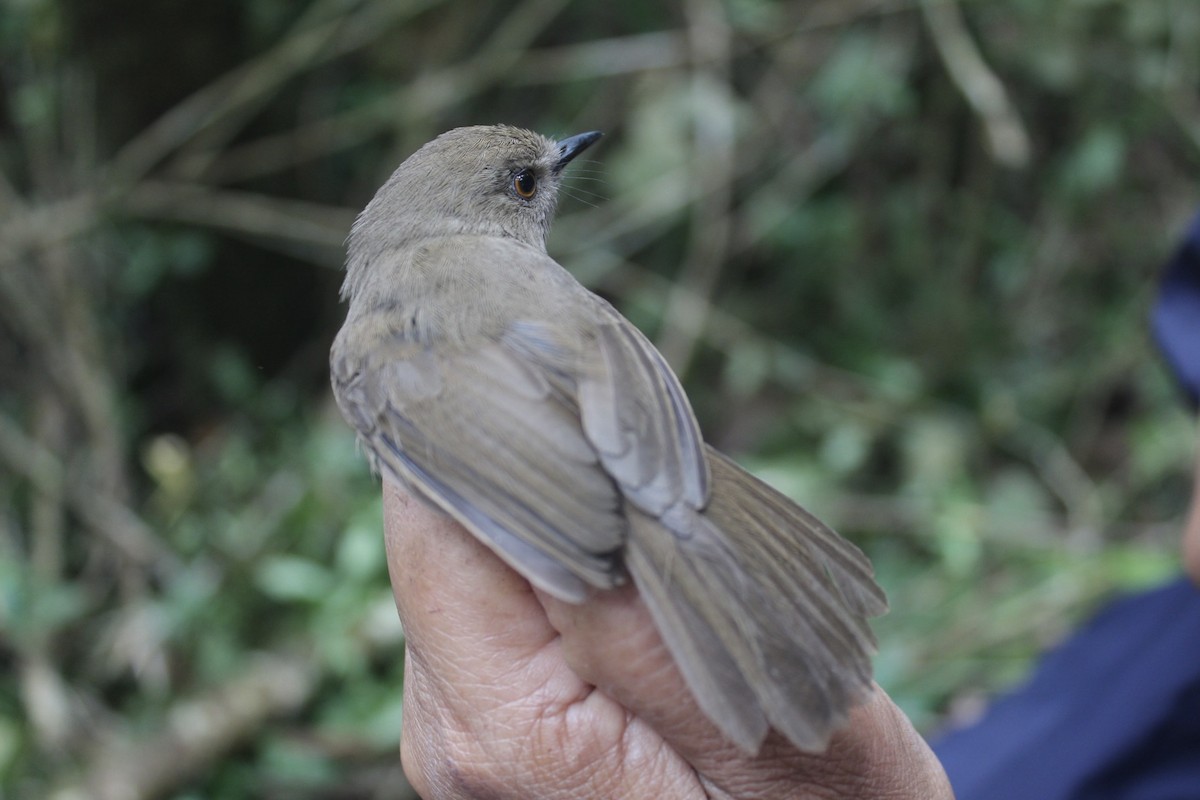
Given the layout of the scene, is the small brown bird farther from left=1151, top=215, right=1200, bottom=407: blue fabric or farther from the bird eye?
left=1151, top=215, right=1200, bottom=407: blue fabric

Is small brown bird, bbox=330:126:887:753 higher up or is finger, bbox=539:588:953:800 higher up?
small brown bird, bbox=330:126:887:753

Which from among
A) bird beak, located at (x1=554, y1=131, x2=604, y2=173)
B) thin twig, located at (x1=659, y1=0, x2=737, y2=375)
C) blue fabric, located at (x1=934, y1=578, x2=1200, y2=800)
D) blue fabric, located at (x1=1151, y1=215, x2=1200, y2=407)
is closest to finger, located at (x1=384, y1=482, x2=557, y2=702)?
bird beak, located at (x1=554, y1=131, x2=604, y2=173)

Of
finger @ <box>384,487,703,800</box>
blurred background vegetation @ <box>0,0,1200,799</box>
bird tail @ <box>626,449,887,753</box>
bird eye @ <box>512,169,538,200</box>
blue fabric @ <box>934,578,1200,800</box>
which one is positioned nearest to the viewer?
bird tail @ <box>626,449,887,753</box>

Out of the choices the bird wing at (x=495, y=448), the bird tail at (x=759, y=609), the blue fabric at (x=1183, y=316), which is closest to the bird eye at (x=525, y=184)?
the bird wing at (x=495, y=448)

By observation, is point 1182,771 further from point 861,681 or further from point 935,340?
point 935,340

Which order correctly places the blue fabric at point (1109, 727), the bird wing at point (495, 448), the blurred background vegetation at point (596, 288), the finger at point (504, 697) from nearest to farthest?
the bird wing at point (495, 448) < the finger at point (504, 697) < the blue fabric at point (1109, 727) < the blurred background vegetation at point (596, 288)

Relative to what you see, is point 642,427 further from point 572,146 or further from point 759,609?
point 572,146

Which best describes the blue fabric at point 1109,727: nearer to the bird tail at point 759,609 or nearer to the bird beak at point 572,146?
the bird tail at point 759,609
